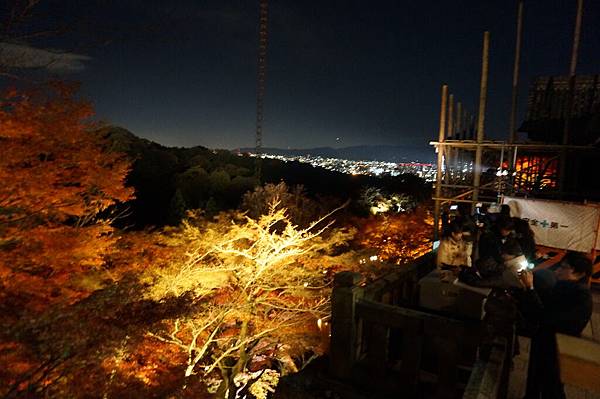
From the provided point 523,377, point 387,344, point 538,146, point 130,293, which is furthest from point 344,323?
point 538,146

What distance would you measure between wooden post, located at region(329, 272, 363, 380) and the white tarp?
18.8 feet

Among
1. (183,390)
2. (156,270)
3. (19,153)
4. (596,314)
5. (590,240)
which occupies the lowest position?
(183,390)

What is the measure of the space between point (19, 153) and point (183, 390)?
27.5 ft

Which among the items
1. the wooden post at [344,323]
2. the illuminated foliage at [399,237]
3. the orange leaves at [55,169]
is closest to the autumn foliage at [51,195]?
the orange leaves at [55,169]

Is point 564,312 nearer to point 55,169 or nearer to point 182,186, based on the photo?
point 55,169

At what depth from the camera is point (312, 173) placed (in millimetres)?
63594

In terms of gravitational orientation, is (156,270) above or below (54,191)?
below

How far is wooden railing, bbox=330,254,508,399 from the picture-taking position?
480cm

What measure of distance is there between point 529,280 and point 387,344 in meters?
1.91

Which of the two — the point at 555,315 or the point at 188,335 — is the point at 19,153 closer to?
the point at 188,335

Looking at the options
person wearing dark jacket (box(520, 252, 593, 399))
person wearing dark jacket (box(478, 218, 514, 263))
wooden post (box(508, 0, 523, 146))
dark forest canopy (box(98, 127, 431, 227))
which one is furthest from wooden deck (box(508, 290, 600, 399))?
dark forest canopy (box(98, 127, 431, 227))

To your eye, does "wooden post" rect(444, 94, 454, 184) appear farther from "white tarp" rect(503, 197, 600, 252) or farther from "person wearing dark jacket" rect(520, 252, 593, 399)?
"person wearing dark jacket" rect(520, 252, 593, 399)

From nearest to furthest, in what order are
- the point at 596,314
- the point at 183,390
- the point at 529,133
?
the point at 596,314 < the point at 183,390 < the point at 529,133

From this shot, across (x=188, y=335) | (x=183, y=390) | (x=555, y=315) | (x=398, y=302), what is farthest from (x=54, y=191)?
(x=555, y=315)
